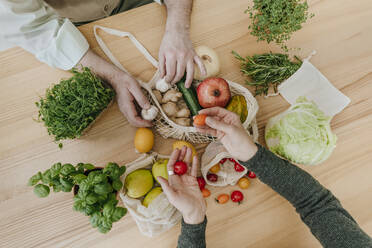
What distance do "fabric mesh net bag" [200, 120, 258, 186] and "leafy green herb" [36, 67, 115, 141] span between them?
480mm

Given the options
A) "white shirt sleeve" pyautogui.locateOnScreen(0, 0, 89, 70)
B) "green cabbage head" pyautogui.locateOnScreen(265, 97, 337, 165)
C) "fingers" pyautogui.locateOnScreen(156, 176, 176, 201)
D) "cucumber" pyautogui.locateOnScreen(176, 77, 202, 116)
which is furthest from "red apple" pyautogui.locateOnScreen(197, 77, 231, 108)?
"white shirt sleeve" pyautogui.locateOnScreen(0, 0, 89, 70)

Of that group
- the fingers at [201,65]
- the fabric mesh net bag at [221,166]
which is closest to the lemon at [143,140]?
the fabric mesh net bag at [221,166]

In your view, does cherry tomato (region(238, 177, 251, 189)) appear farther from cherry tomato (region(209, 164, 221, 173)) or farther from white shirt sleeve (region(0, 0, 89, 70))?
white shirt sleeve (region(0, 0, 89, 70))

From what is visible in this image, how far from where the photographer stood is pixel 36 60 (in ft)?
3.26

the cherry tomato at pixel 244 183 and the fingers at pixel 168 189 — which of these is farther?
the cherry tomato at pixel 244 183

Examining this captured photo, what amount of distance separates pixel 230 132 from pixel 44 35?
2.80 ft

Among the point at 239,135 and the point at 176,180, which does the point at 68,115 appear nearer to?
the point at 176,180

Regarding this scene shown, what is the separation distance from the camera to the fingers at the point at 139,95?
0.92 metres

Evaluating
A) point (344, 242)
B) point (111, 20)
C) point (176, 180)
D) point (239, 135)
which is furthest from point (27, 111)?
point (344, 242)

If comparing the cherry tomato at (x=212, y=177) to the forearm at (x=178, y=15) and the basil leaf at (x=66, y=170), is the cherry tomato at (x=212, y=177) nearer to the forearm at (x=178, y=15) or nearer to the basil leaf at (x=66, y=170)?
the basil leaf at (x=66, y=170)

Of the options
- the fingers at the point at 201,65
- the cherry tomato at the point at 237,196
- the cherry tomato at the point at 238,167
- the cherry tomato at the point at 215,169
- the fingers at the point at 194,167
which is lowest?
the cherry tomato at the point at 237,196

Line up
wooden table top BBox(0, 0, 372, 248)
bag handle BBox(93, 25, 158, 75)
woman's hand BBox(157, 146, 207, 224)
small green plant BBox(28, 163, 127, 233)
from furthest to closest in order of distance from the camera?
bag handle BBox(93, 25, 158, 75) < wooden table top BBox(0, 0, 372, 248) < woman's hand BBox(157, 146, 207, 224) < small green plant BBox(28, 163, 127, 233)

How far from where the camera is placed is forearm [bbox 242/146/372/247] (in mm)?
840

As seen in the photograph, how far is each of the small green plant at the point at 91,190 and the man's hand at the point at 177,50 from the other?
19.1 inches
